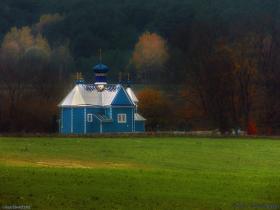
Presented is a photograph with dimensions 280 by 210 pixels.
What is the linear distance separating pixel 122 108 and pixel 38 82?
20.3 metres

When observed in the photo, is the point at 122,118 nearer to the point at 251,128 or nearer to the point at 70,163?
the point at 251,128

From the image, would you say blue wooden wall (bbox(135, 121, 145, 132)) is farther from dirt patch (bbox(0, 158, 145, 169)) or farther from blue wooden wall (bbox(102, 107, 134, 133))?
dirt patch (bbox(0, 158, 145, 169))

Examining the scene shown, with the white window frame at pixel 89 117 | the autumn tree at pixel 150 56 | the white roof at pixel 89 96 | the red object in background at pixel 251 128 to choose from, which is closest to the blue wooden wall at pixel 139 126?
the white roof at pixel 89 96

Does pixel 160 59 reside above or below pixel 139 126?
above

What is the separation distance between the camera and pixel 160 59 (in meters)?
118

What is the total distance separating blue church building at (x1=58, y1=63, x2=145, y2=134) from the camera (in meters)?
78.4

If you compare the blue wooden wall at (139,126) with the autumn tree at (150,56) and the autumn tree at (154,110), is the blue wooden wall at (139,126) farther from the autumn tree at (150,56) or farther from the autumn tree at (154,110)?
the autumn tree at (150,56)

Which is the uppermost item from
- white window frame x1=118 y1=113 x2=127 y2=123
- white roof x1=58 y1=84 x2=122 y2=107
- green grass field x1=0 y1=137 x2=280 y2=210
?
white roof x1=58 y1=84 x2=122 y2=107

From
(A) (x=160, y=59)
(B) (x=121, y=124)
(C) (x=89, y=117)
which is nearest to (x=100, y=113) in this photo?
(C) (x=89, y=117)

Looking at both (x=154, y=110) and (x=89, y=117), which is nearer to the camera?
(x=89, y=117)

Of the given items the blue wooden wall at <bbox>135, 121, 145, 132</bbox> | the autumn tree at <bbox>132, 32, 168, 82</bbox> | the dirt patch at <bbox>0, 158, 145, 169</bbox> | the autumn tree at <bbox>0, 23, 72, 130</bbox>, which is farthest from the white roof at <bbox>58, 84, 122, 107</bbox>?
the dirt patch at <bbox>0, 158, 145, 169</bbox>

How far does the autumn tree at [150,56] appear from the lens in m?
115

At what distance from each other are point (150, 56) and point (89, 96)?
1566 inches

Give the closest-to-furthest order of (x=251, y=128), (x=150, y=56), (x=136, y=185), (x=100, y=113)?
(x=136, y=185), (x=100, y=113), (x=251, y=128), (x=150, y=56)
